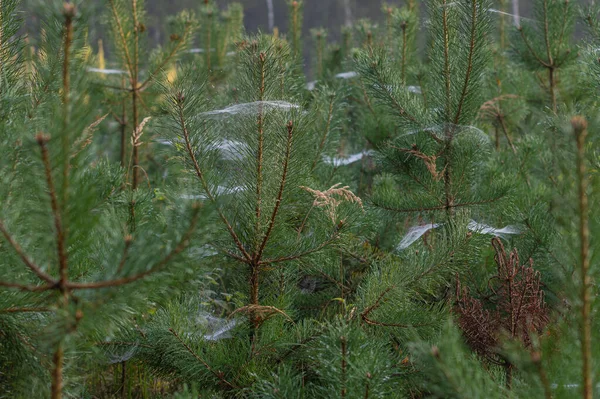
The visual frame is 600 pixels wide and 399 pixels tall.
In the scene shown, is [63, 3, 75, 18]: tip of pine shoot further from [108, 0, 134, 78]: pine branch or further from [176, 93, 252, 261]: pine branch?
[108, 0, 134, 78]: pine branch

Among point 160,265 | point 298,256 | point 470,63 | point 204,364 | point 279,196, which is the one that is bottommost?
point 204,364

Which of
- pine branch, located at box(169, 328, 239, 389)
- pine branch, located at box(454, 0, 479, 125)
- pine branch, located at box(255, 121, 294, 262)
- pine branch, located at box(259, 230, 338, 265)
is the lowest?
pine branch, located at box(169, 328, 239, 389)

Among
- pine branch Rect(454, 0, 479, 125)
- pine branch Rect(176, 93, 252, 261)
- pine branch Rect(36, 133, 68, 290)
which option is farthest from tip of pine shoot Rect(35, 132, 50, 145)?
pine branch Rect(454, 0, 479, 125)

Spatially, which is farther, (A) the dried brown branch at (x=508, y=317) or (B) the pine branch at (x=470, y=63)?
(B) the pine branch at (x=470, y=63)

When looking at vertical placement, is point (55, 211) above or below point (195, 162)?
above

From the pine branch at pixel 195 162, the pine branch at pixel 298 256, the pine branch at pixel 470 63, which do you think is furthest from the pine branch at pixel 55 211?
the pine branch at pixel 470 63

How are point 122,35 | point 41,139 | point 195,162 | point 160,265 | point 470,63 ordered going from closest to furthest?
point 41,139 < point 160,265 < point 195,162 < point 470,63 < point 122,35


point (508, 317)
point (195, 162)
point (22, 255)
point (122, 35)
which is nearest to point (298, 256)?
point (195, 162)

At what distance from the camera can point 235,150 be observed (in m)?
1.41

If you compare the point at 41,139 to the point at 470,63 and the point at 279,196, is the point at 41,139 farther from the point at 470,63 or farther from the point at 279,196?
the point at 470,63

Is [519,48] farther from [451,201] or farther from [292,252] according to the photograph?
[292,252]

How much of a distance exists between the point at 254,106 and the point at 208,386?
733 millimetres

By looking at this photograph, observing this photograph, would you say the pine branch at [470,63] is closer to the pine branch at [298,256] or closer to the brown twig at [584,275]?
the pine branch at [298,256]

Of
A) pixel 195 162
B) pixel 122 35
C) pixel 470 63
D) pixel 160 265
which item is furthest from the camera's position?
pixel 122 35
